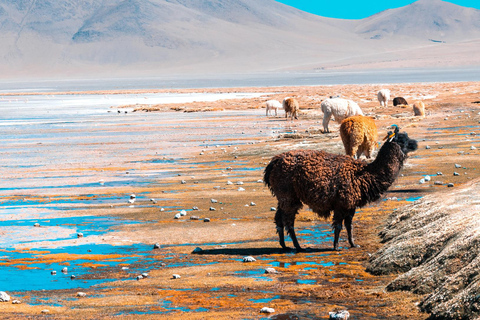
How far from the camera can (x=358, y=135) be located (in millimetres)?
16547

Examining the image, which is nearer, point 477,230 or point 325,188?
point 477,230

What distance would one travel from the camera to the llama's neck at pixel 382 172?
9.72 meters

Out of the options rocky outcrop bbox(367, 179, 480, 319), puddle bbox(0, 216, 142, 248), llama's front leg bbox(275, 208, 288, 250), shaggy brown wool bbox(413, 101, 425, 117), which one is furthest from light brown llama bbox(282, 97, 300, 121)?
llama's front leg bbox(275, 208, 288, 250)

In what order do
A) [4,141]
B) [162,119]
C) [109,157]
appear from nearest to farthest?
[109,157] → [4,141] → [162,119]

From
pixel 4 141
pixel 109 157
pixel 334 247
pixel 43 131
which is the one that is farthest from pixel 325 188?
pixel 43 131

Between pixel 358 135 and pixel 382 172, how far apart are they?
6.88 meters

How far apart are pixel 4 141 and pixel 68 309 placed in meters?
23.2

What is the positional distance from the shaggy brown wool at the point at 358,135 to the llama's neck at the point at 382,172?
22.0ft

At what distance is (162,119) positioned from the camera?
4034 centimetres

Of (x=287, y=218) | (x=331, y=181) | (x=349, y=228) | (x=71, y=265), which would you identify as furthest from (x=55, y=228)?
(x=349, y=228)

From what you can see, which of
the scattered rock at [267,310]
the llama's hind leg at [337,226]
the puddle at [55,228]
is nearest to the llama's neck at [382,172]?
the llama's hind leg at [337,226]

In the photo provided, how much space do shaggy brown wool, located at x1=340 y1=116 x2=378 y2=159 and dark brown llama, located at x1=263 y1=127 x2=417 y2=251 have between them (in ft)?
21.5

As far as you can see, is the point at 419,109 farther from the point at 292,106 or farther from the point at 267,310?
the point at 267,310

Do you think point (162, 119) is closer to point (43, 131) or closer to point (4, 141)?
point (43, 131)
